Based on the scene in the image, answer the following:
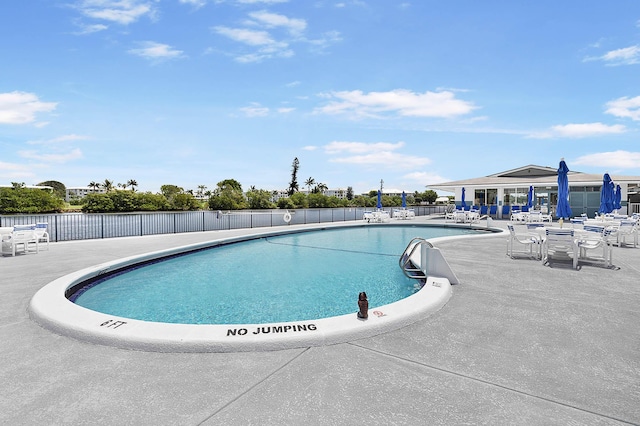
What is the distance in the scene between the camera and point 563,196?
30.9ft

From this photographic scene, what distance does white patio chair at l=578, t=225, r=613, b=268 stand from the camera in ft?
22.5

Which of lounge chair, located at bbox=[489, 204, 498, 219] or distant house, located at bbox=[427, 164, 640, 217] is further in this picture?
lounge chair, located at bbox=[489, 204, 498, 219]

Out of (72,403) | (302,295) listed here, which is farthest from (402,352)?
(302,295)

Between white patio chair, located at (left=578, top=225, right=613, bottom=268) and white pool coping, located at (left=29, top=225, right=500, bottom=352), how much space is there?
208 inches

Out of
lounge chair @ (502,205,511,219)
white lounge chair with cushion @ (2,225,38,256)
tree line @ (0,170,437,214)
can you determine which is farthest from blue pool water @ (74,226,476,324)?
tree line @ (0,170,437,214)

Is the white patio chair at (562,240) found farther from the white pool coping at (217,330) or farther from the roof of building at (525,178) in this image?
the roof of building at (525,178)

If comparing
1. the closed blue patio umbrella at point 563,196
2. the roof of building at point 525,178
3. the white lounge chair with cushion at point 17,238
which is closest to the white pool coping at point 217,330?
the white lounge chair with cushion at point 17,238

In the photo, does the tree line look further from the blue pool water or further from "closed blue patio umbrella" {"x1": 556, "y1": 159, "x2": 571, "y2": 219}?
"closed blue patio umbrella" {"x1": 556, "y1": 159, "x2": 571, "y2": 219}

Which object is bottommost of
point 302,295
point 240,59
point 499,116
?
point 302,295

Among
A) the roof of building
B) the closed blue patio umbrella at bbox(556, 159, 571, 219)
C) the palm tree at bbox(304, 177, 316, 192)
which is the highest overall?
the palm tree at bbox(304, 177, 316, 192)

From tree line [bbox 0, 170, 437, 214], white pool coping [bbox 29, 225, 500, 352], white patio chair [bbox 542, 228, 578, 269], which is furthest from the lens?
tree line [bbox 0, 170, 437, 214]

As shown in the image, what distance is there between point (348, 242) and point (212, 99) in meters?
10.8

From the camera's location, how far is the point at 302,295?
19.4 feet

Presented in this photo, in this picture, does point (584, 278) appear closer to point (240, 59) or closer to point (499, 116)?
point (499, 116)
